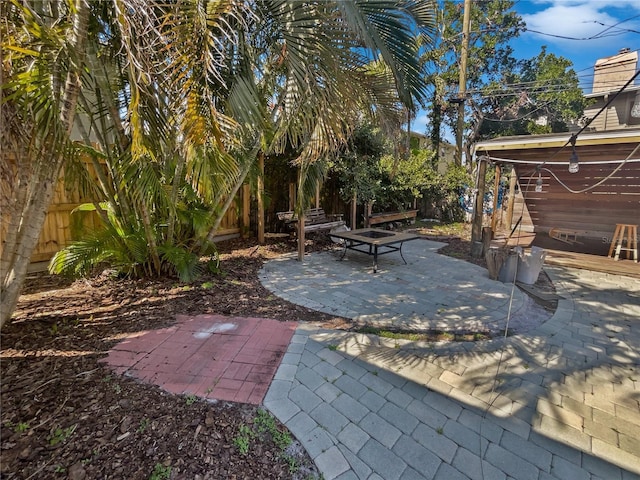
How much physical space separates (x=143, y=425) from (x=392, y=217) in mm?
8788

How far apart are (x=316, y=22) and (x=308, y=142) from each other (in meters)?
1.73

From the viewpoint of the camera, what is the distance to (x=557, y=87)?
1314 cm

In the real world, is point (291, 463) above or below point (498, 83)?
below

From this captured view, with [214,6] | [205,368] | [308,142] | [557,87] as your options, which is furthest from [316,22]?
[557,87]

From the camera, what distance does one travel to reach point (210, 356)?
2656mm

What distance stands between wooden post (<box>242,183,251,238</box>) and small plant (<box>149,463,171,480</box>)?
19.2 feet

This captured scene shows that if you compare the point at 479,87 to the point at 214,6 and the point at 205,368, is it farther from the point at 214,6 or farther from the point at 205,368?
the point at 205,368

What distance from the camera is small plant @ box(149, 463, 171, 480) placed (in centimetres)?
152

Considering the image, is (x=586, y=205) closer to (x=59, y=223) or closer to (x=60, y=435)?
(x=60, y=435)

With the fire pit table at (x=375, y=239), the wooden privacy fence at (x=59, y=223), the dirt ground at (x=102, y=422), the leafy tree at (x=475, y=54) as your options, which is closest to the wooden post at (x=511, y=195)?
the fire pit table at (x=375, y=239)

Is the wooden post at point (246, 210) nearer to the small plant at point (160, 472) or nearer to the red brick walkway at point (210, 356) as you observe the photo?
the red brick walkway at point (210, 356)

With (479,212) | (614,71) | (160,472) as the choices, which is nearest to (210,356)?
(160,472)

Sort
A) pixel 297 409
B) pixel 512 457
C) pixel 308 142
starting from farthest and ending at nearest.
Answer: pixel 308 142
pixel 297 409
pixel 512 457

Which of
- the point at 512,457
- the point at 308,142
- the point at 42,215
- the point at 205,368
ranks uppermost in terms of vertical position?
the point at 308,142
